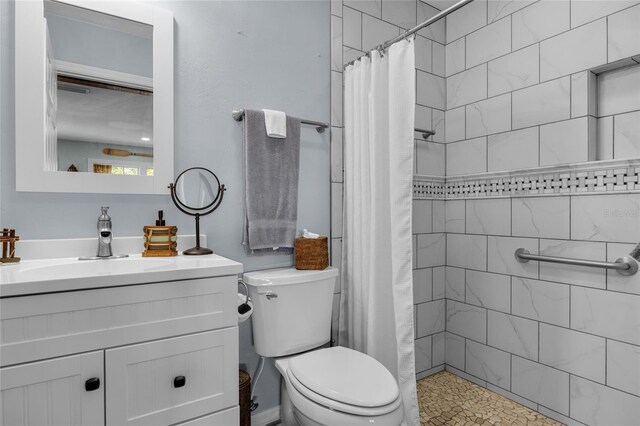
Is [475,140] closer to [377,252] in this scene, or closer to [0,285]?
[377,252]

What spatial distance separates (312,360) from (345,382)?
222 mm

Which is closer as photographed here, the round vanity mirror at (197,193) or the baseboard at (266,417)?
the round vanity mirror at (197,193)

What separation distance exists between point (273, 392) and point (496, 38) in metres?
2.40

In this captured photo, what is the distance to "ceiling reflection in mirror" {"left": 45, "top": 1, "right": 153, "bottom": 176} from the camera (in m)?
1.42

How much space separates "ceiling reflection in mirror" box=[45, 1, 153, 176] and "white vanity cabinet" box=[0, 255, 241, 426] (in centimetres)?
65

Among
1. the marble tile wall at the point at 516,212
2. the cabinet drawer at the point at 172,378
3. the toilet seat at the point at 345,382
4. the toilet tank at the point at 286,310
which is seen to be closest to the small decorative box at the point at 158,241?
the toilet tank at the point at 286,310

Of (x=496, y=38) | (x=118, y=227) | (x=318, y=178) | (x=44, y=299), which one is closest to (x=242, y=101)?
(x=318, y=178)

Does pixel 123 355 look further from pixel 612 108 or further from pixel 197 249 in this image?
pixel 612 108

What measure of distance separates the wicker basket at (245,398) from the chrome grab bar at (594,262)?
1.57m

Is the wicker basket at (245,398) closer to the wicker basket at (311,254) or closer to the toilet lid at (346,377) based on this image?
the toilet lid at (346,377)

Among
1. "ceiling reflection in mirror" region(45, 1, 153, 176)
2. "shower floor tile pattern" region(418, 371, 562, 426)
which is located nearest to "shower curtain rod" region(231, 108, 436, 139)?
"ceiling reflection in mirror" region(45, 1, 153, 176)

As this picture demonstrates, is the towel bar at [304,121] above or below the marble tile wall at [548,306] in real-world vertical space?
above

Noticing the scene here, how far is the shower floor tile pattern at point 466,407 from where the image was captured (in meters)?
1.91

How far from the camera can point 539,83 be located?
1995 millimetres
